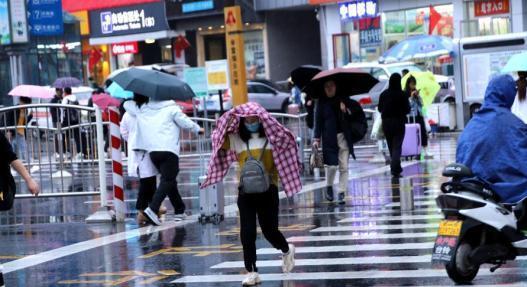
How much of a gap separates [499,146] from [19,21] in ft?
93.2

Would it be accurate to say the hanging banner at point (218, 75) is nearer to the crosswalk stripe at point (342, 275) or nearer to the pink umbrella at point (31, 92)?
the pink umbrella at point (31, 92)

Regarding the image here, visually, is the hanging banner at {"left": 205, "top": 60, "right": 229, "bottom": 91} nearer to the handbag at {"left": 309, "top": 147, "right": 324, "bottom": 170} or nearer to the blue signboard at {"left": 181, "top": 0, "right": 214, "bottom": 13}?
the handbag at {"left": 309, "top": 147, "right": 324, "bottom": 170}

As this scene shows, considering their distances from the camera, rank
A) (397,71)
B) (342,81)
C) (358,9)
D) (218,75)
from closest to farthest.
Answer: (342,81), (218,75), (397,71), (358,9)

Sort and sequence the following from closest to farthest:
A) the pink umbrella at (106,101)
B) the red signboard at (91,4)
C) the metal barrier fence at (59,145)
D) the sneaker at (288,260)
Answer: the sneaker at (288,260)
the metal barrier fence at (59,145)
the pink umbrella at (106,101)
the red signboard at (91,4)

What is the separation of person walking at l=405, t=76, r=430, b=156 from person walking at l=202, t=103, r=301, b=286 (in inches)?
500

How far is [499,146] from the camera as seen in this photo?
30.7ft

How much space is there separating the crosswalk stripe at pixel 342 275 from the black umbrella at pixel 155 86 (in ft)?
13.2

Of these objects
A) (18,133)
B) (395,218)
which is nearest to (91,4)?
(18,133)

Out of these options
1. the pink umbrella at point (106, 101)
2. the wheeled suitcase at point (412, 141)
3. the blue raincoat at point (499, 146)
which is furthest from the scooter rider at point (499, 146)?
the pink umbrella at point (106, 101)

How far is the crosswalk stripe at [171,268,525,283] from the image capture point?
10008mm

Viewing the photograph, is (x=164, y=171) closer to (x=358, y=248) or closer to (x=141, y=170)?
Answer: (x=141, y=170)

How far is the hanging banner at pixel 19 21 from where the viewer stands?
3556 cm

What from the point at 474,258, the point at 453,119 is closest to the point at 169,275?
the point at 474,258

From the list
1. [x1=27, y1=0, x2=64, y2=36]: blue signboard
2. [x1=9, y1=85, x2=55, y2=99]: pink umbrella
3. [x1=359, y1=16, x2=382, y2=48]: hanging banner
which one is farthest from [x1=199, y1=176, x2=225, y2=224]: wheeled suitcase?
[x1=359, y1=16, x2=382, y2=48]: hanging banner
